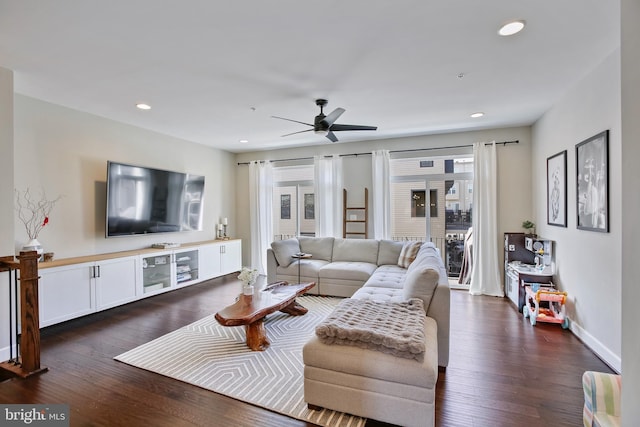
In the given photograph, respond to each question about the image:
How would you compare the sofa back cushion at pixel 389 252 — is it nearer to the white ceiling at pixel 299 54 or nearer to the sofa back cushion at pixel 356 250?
the sofa back cushion at pixel 356 250

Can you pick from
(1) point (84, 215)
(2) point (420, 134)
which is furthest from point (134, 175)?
(2) point (420, 134)

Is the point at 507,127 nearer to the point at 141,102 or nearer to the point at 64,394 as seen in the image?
the point at 141,102

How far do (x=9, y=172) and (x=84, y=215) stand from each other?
1.39 m

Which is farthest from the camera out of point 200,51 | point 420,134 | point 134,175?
point 420,134

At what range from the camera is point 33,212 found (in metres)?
3.58

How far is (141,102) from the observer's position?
3.70 metres

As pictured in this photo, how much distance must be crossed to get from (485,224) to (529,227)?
605 millimetres

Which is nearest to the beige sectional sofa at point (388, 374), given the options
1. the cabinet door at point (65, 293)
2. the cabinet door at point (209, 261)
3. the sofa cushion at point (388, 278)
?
the sofa cushion at point (388, 278)

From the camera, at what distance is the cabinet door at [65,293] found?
333 centimetres

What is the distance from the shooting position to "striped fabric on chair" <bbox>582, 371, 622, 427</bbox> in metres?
1.37

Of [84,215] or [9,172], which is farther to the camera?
[84,215]

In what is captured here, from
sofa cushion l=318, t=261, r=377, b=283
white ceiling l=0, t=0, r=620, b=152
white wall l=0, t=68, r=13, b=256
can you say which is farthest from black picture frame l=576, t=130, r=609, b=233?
white wall l=0, t=68, r=13, b=256

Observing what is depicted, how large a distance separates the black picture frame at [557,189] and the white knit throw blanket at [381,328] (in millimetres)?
2528

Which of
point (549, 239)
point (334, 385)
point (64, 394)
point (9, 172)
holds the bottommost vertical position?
Answer: point (64, 394)
